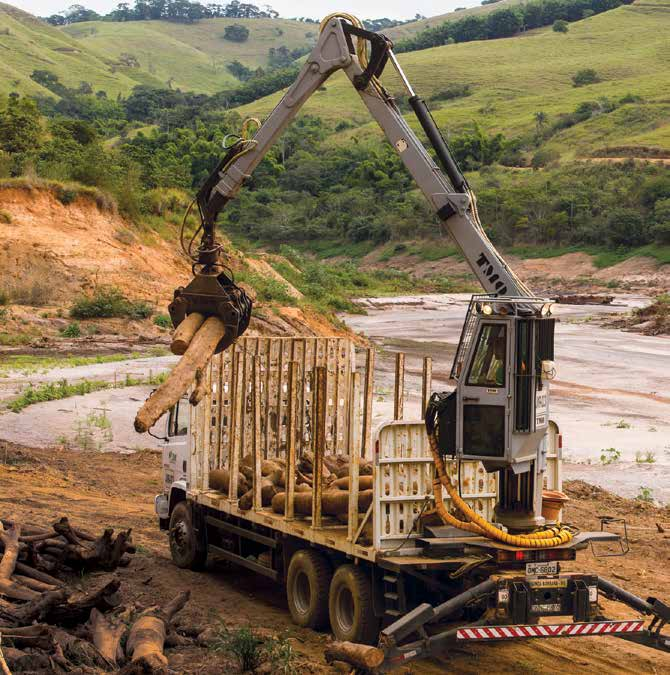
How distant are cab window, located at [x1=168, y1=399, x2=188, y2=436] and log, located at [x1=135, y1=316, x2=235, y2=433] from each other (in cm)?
341

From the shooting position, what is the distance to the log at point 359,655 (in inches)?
346

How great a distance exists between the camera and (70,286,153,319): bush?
1672 inches

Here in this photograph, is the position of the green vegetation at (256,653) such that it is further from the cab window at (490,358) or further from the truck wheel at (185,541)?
the truck wheel at (185,541)

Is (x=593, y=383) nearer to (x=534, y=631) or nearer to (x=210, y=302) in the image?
(x=210, y=302)

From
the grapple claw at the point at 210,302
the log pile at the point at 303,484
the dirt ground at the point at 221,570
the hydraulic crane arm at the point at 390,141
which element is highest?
the hydraulic crane arm at the point at 390,141

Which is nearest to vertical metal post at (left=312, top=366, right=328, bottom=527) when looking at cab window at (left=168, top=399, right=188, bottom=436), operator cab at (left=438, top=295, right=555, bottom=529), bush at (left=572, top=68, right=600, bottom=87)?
operator cab at (left=438, top=295, right=555, bottom=529)

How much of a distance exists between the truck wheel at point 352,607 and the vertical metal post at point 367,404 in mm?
2816

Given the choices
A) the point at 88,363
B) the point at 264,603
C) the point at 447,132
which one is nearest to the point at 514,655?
the point at 264,603

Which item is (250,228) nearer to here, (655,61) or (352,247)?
(352,247)

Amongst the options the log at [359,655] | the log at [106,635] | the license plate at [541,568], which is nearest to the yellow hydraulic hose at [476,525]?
the license plate at [541,568]

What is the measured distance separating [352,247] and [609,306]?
118ft

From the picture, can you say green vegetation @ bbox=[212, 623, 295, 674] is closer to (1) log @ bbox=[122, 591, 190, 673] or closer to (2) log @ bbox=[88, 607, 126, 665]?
(1) log @ bbox=[122, 591, 190, 673]

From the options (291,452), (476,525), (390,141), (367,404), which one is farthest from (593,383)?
(476,525)

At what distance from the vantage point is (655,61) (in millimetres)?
155375
